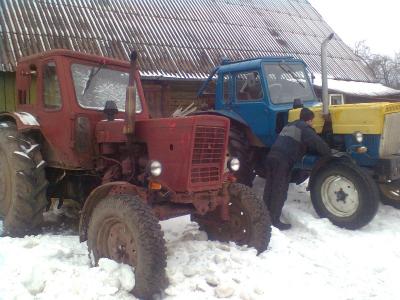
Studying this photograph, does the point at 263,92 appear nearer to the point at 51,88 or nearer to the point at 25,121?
the point at 51,88

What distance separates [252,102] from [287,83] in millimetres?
695

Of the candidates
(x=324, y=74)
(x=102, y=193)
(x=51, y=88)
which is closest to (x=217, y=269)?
(x=102, y=193)

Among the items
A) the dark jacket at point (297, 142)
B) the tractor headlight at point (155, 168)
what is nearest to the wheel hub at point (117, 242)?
the tractor headlight at point (155, 168)

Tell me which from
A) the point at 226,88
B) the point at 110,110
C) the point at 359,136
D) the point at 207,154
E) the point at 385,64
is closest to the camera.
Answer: the point at 207,154

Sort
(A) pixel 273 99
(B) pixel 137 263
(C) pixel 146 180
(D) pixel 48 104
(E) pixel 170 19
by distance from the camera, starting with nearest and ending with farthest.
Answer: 1. (B) pixel 137 263
2. (C) pixel 146 180
3. (D) pixel 48 104
4. (A) pixel 273 99
5. (E) pixel 170 19

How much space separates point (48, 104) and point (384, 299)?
12.7 feet

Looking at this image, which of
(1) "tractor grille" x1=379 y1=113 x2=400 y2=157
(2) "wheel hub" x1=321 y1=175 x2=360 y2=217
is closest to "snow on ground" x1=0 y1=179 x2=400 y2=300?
(2) "wheel hub" x1=321 y1=175 x2=360 y2=217

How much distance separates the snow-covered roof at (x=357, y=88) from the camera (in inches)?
547

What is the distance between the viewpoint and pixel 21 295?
3504 millimetres

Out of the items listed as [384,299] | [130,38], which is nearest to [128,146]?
[384,299]

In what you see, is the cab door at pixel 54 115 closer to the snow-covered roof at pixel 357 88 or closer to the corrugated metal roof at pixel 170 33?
the corrugated metal roof at pixel 170 33

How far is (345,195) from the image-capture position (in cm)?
614

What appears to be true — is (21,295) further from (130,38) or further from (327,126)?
(130,38)

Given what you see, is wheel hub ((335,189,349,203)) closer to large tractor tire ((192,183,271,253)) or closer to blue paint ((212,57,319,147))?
blue paint ((212,57,319,147))
